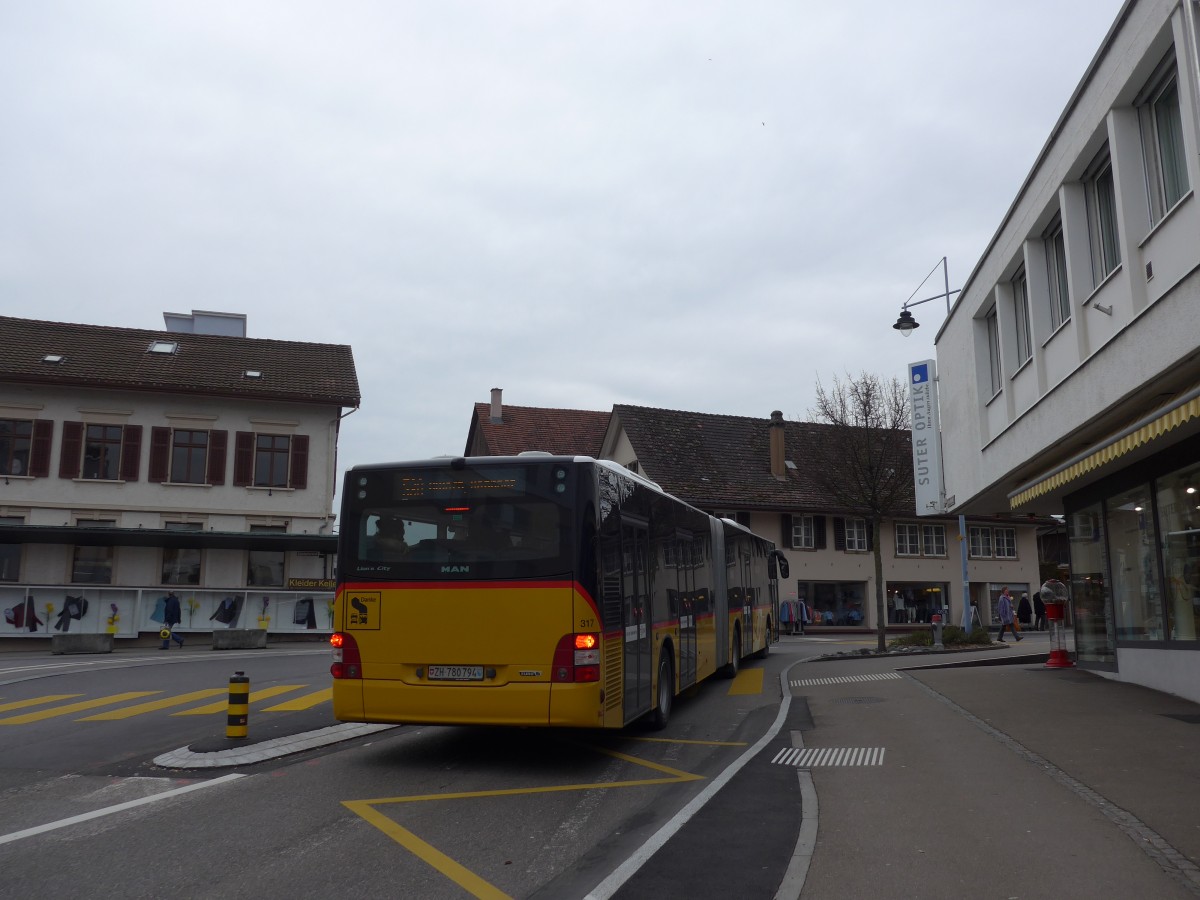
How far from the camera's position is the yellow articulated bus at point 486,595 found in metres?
9.22

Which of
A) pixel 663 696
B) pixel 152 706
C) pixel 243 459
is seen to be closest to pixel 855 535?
pixel 243 459

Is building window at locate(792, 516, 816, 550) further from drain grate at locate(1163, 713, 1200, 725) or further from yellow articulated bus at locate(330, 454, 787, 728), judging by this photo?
yellow articulated bus at locate(330, 454, 787, 728)

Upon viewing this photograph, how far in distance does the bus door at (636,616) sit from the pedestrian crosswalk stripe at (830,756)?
152cm

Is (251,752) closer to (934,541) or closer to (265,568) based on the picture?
(265,568)

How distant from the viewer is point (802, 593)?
4516cm

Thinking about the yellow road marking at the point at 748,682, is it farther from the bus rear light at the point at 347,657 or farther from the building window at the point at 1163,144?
the building window at the point at 1163,144

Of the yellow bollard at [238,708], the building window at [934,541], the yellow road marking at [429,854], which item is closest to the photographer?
the yellow road marking at [429,854]

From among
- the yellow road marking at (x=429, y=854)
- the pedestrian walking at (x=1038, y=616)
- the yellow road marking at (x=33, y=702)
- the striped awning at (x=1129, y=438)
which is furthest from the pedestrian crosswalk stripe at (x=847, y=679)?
the pedestrian walking at (x=1038, y=616)

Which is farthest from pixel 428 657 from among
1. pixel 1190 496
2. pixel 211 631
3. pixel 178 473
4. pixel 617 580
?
pixel 178 473

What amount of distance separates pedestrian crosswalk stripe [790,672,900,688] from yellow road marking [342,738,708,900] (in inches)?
307

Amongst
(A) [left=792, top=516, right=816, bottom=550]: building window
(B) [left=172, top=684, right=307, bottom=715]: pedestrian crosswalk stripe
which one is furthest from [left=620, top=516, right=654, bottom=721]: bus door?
(A) [left=792, top=516, right=816, bottom=550]: building window

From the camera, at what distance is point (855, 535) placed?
46156 millimetres

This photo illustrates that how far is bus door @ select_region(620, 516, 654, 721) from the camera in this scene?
10.4 m

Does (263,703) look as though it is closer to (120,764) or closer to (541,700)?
(120,764)
